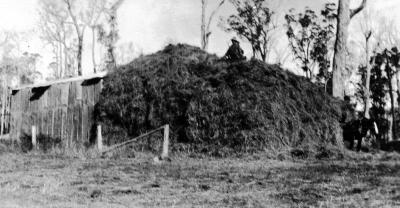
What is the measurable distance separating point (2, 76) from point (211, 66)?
44277 millimetres

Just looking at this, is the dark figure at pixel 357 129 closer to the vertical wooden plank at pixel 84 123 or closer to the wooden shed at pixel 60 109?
the wooden shed at pixel 60 109

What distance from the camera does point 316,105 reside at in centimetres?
1697

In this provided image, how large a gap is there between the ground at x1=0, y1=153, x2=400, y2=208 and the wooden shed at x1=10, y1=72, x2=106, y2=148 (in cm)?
617

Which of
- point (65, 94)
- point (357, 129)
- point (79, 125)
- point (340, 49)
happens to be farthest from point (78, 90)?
point (357, 129)

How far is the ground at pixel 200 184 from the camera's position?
716cm

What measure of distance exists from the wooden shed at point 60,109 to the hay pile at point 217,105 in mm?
889

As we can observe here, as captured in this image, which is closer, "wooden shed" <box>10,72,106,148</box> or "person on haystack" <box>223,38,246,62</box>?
"person on haystack" <box>223,38,246,62</box>

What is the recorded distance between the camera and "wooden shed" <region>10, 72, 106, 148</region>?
63.6ft

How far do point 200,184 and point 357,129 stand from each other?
10.1 meters

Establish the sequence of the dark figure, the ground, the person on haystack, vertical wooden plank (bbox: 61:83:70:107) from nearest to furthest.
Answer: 1. the ground
2. the dark figure
3. the person on haystack
4. vertical wooden plank (bbox: 61:83:70:107)

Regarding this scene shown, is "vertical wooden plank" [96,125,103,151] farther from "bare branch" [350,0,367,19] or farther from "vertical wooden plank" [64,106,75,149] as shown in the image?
"bare branch" [350,0,367,19]

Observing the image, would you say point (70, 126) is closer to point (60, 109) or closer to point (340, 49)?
point (60, 109)

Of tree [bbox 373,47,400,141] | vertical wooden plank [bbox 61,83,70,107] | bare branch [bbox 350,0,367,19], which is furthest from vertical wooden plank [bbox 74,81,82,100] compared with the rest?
tree [bbox 373,47,400,141]

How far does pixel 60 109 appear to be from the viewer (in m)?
20.6
